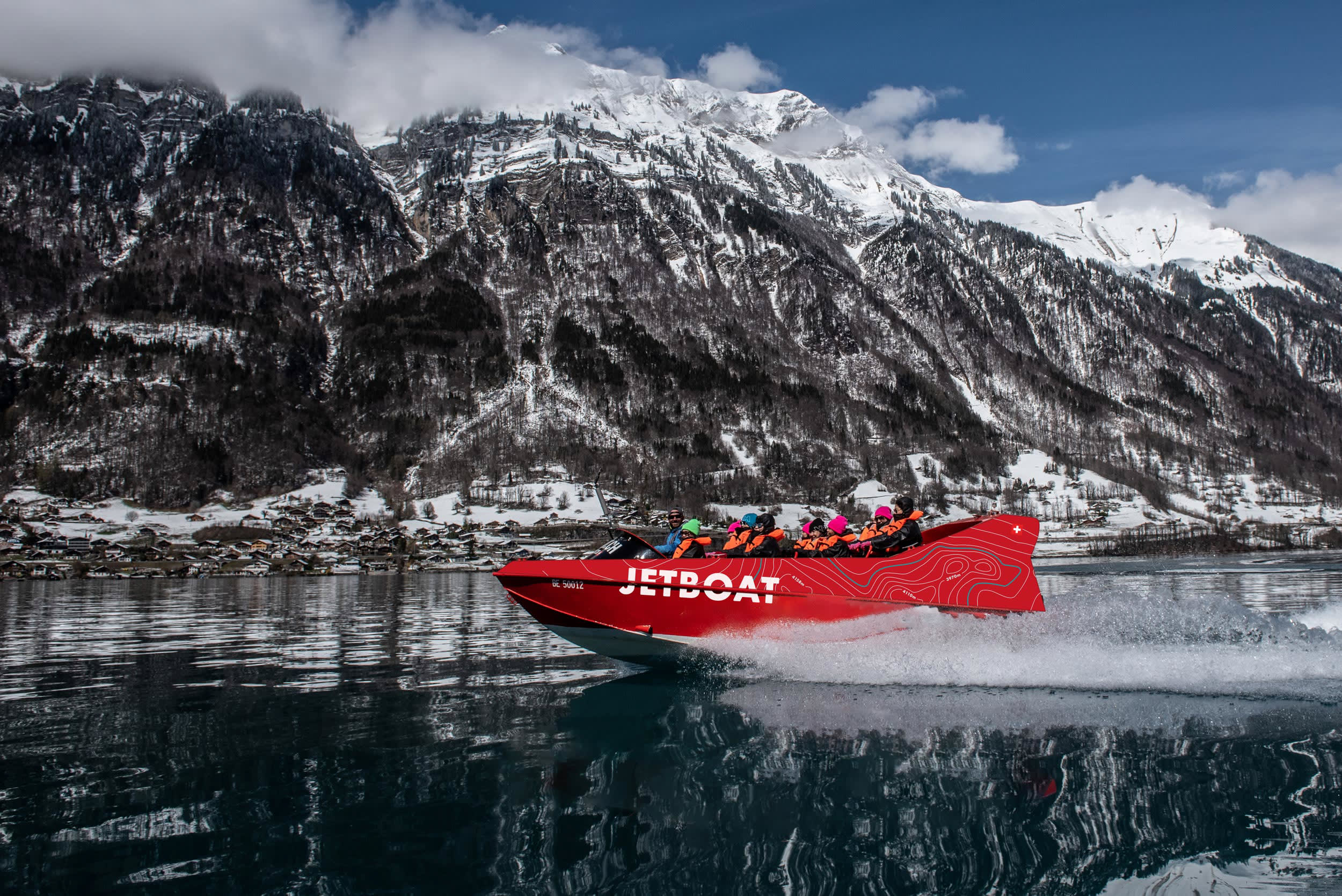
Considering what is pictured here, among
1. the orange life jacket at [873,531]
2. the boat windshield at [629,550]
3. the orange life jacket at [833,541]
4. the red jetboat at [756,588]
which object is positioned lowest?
the red jetboat at [756,588]

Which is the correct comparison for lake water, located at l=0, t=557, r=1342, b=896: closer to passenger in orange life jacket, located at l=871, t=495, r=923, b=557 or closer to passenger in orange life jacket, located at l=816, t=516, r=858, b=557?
passenger in orange life jacket, located at l=871, t=495, r=923, b=557

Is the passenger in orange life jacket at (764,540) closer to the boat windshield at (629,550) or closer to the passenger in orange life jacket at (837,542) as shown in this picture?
the passenger in orange life jacket at (837,542)

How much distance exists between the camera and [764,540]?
17.5 m

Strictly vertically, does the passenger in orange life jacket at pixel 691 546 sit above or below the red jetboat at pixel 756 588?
above

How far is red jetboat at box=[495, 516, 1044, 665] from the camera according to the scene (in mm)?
16312

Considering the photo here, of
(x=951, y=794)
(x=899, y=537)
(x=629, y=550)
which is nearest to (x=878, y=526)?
(x=899, y=537)

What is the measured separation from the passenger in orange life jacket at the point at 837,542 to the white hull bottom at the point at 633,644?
9.99 ft

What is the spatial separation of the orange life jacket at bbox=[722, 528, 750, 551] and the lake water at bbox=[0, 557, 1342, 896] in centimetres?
198

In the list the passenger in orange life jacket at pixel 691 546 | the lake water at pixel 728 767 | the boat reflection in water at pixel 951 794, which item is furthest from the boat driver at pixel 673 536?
the boat reflection in water at pixel 951 794

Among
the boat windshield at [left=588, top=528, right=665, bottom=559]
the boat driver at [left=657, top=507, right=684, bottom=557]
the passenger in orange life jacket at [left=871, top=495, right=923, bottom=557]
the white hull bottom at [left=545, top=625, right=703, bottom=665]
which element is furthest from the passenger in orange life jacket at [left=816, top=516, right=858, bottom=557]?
the boat windshield at [left=588, top=528, right=665, bottom=559]

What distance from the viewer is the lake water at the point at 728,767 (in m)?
7.32

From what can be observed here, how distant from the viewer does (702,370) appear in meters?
192

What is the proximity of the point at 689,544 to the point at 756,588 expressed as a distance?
1831 mm

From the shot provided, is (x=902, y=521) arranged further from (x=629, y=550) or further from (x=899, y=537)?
(x=629, y=550)
